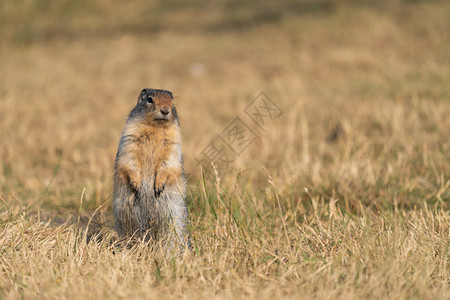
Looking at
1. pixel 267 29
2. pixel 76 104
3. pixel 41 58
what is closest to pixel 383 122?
pixel 76 104

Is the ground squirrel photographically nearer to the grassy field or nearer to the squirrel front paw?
the squirrel front paw

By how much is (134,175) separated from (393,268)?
6.09 ft

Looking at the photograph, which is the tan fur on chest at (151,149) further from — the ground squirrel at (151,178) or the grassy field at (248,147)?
the grassy field at (248,147)

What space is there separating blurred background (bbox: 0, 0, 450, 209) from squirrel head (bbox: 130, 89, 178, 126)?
2.32 feet

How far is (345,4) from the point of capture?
44.6 feet

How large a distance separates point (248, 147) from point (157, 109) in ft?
11.5

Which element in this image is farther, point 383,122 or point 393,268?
point 383,122

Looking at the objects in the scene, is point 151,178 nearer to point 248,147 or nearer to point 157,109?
point 157,109

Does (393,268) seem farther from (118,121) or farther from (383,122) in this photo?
(118,121)

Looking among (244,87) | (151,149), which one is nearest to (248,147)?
(244,87)

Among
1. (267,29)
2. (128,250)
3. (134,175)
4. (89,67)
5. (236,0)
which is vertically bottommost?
(128,250)

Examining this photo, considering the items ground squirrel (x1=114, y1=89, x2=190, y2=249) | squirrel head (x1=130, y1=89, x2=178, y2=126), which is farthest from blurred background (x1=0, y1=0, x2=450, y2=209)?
squirrel head (x1=130, y1=89, x2=178, y2=126)

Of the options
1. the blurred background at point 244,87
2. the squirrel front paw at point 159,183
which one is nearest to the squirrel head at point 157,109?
the squirrel front paw at point 159,183

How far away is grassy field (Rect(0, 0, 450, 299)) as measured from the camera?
10.2 feet
